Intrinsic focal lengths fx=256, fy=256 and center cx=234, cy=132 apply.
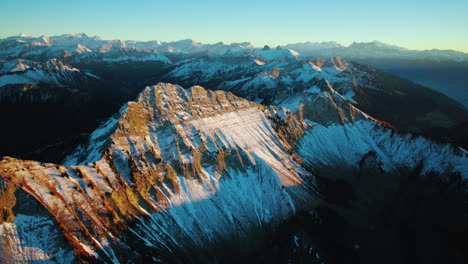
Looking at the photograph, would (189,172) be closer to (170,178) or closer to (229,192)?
(170,178)

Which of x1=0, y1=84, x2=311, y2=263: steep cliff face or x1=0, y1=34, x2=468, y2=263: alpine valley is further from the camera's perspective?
x1=0, y1=84, x2=311, y2=263: steep cliff face

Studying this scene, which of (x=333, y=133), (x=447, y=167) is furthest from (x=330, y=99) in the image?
(x=447, y=167)

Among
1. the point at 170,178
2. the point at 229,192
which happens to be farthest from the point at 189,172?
the point at 229,192

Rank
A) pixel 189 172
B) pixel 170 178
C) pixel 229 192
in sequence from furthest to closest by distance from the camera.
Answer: pixel 229 192 → pixel 189 172 → pixel 170 178

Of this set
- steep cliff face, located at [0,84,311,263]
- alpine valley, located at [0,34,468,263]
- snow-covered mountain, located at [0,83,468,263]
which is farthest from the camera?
steep cliff face, located at [0,84,311,263]

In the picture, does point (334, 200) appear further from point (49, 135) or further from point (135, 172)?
point (49, 135)

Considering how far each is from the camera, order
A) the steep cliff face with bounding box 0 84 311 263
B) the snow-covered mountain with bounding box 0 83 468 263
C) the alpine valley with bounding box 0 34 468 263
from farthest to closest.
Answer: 1. the steep cliff face with bounding box 0 84 311 263
2. the snow-covered mountain with bounding box 0 83 468 263
3. the alpine valley with bounding box 0 34 468 263

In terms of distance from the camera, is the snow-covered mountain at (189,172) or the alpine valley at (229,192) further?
the snow-covered mountain at (189,172)

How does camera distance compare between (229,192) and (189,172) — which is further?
(229,192)

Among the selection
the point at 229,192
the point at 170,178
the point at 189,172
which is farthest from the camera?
the point at 229,192
